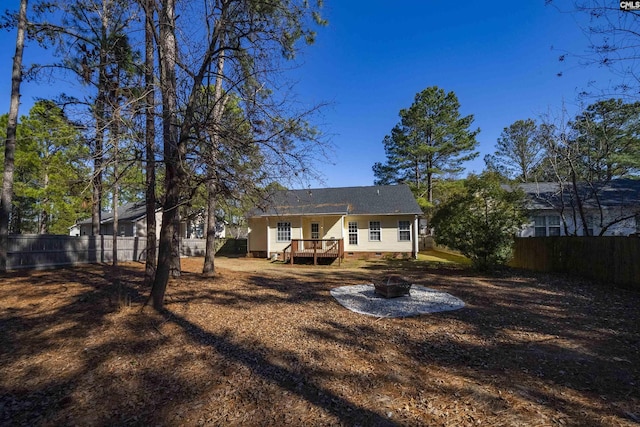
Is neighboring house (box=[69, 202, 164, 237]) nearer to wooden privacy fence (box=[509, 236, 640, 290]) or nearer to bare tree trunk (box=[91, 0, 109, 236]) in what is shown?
bare tree trunk (box=[91, 0, 109, 236])

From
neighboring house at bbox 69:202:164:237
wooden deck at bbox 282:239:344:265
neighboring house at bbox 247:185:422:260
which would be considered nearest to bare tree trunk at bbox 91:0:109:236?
wooden deck at bbox 282:239:344:265

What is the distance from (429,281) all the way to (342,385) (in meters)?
7.55

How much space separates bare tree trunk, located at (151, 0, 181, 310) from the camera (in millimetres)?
5781

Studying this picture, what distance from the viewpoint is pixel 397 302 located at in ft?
23.5

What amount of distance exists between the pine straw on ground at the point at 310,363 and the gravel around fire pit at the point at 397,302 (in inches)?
16.1

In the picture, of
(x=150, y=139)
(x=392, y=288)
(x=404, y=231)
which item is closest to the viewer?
(x=150, y=139)

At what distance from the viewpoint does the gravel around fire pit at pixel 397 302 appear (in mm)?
6449

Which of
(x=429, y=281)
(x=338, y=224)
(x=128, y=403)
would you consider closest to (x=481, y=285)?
(x=429, y=281)

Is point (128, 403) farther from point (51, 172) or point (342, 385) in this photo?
point (51, 172)

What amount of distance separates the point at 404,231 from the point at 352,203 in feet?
12.9

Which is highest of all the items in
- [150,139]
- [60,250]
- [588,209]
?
[150,139]

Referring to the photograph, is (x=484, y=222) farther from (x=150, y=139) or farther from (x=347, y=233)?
(x=150, y=139)

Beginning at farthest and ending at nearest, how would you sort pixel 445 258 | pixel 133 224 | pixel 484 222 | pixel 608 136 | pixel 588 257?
1. pixel 133 224
2. pixel 445 258
3. pixel 608 136
4. pixel 484 222
5. pixel 588 257

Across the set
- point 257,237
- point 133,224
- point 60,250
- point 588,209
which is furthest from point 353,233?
point 133,224
